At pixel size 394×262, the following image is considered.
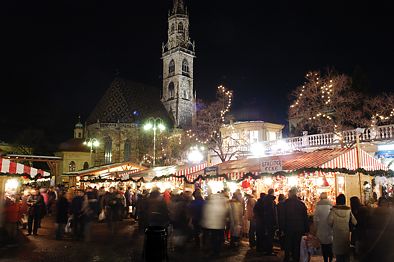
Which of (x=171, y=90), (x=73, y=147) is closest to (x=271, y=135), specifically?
(x=171, y=90)

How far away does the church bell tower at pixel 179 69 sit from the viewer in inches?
2283

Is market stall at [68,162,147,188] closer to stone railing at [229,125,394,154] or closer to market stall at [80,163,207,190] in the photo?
market stall at [80,163,207,190]

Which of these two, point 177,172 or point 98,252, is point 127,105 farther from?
point 98,252

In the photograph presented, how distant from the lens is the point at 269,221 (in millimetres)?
9258

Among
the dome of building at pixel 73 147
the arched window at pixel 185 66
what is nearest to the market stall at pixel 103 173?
the dome of building at pixel 73 147

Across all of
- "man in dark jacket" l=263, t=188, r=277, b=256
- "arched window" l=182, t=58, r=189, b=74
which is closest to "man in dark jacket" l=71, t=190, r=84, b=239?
"man in dark jacket" l=263, t=188, r=277, b=256

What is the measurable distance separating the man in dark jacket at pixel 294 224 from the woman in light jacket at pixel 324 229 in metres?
0.43

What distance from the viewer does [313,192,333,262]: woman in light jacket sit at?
7129 mm

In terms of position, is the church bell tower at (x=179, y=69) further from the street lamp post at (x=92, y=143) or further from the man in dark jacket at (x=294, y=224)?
the man in dark jacket at (x=294, y=224)

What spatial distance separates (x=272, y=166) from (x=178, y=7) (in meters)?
54.4

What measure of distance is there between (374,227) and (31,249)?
8.87 meters

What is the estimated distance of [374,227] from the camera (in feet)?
19.0

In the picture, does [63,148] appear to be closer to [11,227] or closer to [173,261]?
[11,227]

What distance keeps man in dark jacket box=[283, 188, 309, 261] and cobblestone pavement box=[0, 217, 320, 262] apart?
0.85 meters
